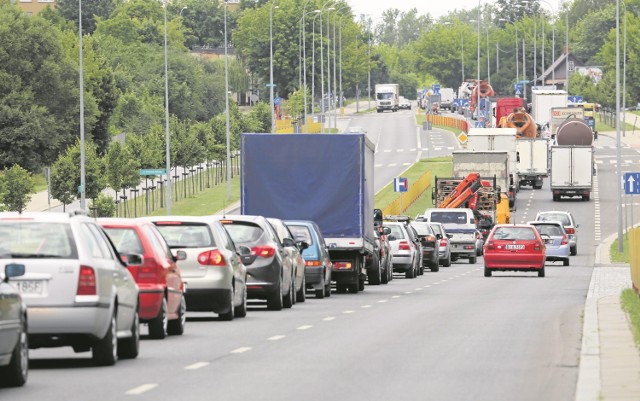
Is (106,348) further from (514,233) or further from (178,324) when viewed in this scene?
(514,233)

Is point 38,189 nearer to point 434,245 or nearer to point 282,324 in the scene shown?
point 434,245

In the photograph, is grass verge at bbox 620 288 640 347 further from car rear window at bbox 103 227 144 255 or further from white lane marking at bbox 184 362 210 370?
car rear window at bbox 103 227 144 255

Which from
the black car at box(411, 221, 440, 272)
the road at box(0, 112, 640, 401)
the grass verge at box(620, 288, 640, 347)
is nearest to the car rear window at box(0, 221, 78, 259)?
the road at box(0, 112, 640, 401)

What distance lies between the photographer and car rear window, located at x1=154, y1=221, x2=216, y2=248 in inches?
960

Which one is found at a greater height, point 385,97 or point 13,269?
point 385,97

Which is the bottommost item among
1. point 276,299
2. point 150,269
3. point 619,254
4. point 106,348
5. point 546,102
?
point 619,254

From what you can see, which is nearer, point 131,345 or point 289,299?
point 131,345

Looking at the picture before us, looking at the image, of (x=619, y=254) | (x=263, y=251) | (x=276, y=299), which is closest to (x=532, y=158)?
(x=619, y=254)

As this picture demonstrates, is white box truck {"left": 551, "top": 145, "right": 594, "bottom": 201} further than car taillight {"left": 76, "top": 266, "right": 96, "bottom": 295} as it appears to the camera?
Yes

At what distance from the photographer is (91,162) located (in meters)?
75.1

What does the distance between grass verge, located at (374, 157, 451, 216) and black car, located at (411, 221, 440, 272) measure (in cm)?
2805

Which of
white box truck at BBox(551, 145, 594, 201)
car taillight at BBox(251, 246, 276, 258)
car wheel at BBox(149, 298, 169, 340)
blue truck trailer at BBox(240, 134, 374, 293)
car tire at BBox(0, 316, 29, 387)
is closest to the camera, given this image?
car tire at BBox(0, 316, 29, 387)

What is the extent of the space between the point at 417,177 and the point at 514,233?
56.3 metres

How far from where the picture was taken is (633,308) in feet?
82.9
